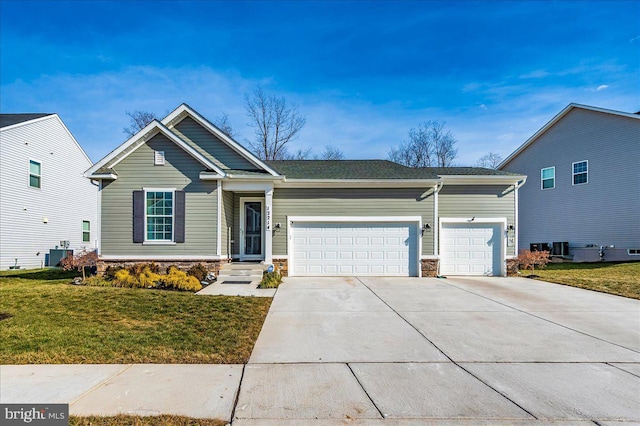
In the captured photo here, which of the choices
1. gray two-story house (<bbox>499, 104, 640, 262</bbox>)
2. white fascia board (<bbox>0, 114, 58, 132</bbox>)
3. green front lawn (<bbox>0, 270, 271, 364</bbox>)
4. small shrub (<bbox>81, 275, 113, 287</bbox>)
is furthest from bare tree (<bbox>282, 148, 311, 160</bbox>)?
green front lawn (<bbox>0, 270, 271, 364</bbox>)

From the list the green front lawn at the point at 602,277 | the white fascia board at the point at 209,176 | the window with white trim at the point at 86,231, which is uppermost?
the white fascia board at the point at 209,176

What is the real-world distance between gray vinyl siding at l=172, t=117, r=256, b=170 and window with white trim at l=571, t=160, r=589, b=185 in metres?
17.3

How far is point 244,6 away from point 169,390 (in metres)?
10.5

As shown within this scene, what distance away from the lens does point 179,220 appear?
1169 cm

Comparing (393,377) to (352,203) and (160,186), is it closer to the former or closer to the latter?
(352,203)

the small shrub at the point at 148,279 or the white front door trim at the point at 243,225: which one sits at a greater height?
the white front door trim at the point at 243,225

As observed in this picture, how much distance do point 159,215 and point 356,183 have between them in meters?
6.99

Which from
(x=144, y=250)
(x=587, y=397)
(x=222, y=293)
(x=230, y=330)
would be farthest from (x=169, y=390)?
(x=144, y=250)

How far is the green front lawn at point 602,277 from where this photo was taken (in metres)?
10.6

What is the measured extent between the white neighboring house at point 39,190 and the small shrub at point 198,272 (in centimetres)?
872

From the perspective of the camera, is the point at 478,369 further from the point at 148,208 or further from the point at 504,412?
the point at 148,208

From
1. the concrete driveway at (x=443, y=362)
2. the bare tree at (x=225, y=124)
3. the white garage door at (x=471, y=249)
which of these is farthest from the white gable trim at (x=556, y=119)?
the bare tree at (x=225, y=124)

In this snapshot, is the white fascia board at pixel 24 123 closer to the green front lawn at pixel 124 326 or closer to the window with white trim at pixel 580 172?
the green front lawn at pixel 124 326

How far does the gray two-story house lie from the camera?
16062 mm
